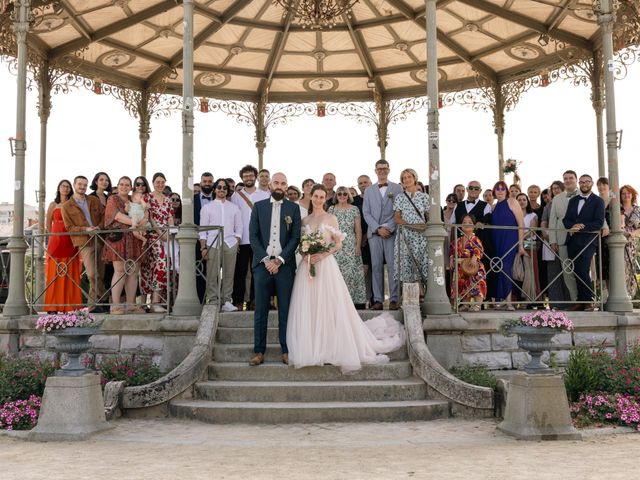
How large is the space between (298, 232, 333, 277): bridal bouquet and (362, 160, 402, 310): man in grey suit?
5.47ft

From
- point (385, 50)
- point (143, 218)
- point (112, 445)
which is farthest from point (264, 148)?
point (112, 445)

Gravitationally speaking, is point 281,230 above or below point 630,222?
below

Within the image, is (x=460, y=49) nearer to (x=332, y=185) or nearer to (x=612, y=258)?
(x=332, y=185)

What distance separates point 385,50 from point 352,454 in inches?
411

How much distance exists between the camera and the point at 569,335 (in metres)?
8.73

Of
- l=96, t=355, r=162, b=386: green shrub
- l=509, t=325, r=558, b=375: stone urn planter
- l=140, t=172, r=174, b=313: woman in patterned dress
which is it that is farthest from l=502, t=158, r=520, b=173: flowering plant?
l=96, t=355, r=162, b=386: green shrub

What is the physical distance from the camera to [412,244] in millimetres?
9148

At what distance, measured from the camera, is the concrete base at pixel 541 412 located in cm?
624

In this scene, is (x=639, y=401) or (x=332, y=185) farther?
(x=332, y=185)

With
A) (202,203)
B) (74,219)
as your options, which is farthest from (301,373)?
(74,219)

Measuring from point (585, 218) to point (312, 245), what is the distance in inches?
169

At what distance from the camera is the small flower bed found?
6.96 m

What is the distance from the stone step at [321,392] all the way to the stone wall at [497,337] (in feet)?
2.81

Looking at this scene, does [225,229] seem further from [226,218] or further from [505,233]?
[505,233]
